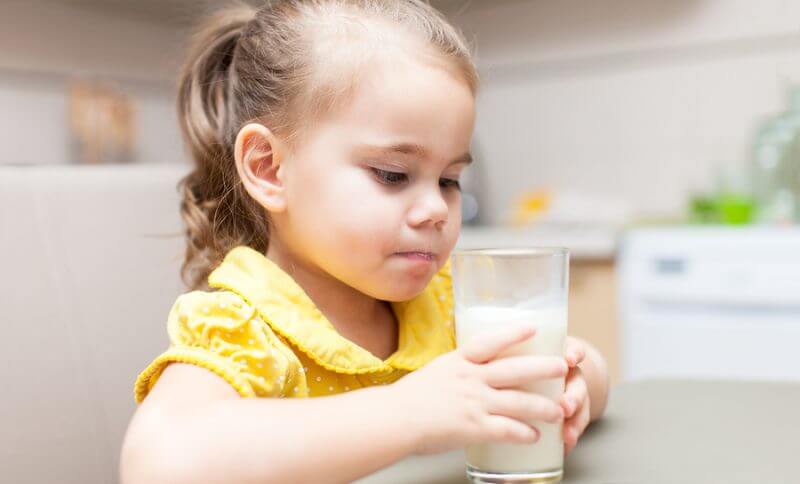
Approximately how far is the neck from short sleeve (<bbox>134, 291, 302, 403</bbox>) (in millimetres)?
176

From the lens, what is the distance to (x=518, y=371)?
0.57 meters

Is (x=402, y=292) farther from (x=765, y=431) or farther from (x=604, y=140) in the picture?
(x=604, y=140)

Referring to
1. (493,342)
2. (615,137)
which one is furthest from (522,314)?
(615,137)

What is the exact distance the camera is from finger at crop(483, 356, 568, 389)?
571 millimetres

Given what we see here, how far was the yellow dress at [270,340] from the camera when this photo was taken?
67 cm

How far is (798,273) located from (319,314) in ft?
5.69

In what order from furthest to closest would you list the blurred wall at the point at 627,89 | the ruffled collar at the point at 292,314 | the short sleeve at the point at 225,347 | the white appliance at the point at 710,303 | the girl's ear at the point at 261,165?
the blurred wall at the point at 627,89 → the white appliance at the point at 710,303 → the girl's ear at the point at 261,165 → the ruffled collar at the point at 292,314 → the short sleeve at the point at 225,347

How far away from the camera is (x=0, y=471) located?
0.74 m

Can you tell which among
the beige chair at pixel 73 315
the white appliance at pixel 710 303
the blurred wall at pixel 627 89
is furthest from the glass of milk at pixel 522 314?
the blurred wall at pixel 627 89

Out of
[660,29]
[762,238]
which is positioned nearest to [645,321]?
[762,238]

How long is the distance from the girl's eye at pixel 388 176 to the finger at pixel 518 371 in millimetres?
254

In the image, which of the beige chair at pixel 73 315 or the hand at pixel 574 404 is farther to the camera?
the beige chair at pixel 73 315

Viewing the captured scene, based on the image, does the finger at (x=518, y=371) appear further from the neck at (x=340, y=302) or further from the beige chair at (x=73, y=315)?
the neck at (x=340, y=302)

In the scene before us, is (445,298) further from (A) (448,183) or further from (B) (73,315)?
(B) (73,315)
